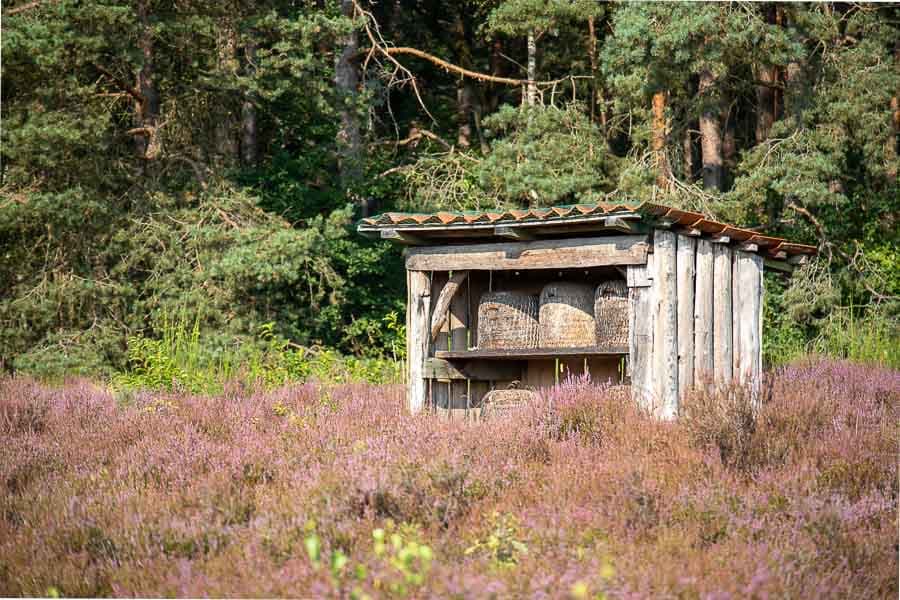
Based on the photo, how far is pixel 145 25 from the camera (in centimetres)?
1611

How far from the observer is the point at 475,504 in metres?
6.68

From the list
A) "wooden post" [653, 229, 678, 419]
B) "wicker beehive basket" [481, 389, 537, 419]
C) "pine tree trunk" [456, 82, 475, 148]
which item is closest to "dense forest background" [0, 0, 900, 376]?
"pine tree trunk" [456, 82, 475, 148]

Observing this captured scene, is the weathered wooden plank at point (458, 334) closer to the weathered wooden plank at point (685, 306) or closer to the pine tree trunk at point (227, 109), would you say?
the weathered wooden plank at point (685, 306)

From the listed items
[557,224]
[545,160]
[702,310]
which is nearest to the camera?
[557,224]

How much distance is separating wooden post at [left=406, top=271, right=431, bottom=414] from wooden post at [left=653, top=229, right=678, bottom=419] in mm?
2230

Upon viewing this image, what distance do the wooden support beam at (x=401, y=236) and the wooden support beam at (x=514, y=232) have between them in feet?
2.94

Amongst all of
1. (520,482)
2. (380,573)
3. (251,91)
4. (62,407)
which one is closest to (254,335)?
(251,91)

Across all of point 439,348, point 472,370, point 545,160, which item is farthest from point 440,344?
point 545,160

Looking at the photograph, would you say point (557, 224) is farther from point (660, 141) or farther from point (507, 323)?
point (660, 141)

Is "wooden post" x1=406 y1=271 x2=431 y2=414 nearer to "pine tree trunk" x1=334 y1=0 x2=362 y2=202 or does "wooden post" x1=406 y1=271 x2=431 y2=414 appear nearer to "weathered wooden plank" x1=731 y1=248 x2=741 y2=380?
"weathered wooden plank" x1=731 y1=248 x2=741 y2=380

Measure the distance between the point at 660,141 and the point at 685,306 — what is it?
8906mm

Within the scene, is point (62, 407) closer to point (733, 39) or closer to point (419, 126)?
point (733, 39)

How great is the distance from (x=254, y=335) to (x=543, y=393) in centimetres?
866

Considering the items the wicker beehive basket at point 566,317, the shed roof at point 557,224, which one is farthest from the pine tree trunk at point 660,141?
the wicker beehive basket at point 566,317
